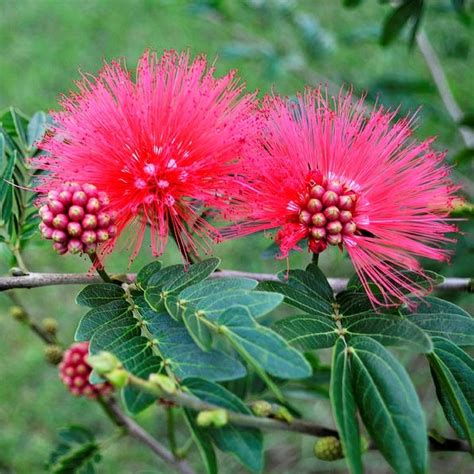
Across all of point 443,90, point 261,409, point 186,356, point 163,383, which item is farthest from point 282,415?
point 443,90

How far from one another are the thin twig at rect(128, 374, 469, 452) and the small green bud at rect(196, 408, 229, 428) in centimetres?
3

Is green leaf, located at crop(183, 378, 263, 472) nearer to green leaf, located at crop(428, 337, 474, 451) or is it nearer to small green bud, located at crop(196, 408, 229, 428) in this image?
small green bud, located at crop(196, 408, 229, 428)

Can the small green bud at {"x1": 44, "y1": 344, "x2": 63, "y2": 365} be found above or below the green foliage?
below

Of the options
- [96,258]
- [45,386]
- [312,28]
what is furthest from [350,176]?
[45,386]

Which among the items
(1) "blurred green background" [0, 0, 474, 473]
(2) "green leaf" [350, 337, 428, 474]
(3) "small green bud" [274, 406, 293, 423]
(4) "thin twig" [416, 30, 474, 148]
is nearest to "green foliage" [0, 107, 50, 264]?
(1) "blurred green background" [0, 0, 474, 473]

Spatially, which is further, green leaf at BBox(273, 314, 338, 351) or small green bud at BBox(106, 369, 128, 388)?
green leaf at BBox(273, 314, 338, 351)

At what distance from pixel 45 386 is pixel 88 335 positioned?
294 centimetres

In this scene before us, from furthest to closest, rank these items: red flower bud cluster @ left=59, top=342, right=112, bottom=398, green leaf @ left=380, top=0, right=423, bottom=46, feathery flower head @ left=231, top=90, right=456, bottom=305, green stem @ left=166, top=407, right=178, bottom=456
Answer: green leaf @ left=380, top=0, right=423, bottom=46
red flower bud cluster @ left=59, top=342, right=112, bottom=398
green stem @ left=166, top=407, right=178, bottom=456
feathery flower head @ left=231, top=90, right=456, bottom=305

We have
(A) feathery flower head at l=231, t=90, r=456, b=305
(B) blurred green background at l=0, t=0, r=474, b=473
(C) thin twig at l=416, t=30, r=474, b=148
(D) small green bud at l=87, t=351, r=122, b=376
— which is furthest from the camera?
(B) blurred green background at l=0, t=0, r=474, b=473

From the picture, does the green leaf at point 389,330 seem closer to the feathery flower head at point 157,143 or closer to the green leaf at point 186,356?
the green leaf at point 186,356

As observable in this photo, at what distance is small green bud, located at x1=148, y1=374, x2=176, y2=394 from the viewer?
3.83ft

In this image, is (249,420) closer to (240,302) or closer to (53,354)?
(240,302)

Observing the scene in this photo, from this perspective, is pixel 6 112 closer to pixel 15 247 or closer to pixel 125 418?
pixel 15 247

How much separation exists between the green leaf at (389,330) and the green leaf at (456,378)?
7 cm
